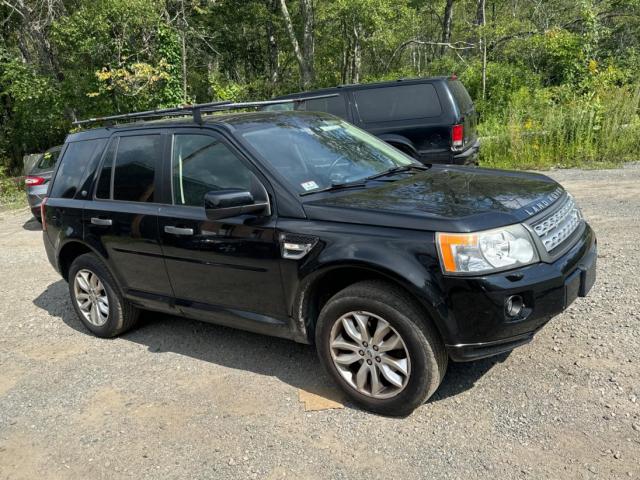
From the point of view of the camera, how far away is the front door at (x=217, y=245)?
12.1 ft

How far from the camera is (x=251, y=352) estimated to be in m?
4.50

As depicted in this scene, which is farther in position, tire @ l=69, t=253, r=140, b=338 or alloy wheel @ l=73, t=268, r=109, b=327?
alloy wheel @ l=73, t=268, r=109, b=327

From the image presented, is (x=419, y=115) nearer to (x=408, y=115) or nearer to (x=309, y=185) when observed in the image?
(x=408, y=115)

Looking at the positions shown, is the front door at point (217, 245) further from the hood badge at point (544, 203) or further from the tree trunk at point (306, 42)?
the tree trunk at point (306, 42)

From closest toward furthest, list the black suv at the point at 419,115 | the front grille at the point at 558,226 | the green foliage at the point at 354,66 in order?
the front grille at the point at 558,226 < the black suv at the point at 419,115 < the green foliage at the point at 354,66

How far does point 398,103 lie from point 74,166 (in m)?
5.49

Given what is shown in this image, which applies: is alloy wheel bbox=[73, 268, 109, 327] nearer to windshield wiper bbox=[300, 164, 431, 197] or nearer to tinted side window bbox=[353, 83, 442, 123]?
windshield wiper bbox=[300, 164, 431, 197]

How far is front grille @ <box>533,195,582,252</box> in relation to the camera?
3.22m

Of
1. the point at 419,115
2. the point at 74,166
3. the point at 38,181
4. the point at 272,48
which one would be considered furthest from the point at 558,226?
the point at 272,48

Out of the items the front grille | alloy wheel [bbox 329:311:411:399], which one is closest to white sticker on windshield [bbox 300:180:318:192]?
alloy wheel [bbox 329:311:411:399]

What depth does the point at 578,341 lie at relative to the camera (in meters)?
3.98

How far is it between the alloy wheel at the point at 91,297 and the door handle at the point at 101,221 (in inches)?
20.2

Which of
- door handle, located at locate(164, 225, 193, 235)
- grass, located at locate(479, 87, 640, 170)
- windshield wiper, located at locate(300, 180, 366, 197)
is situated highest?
windshield wiper, located at locate(300, 180, 366, 197)

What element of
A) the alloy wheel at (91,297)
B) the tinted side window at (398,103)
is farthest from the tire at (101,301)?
the tinted side window at (398,103)
